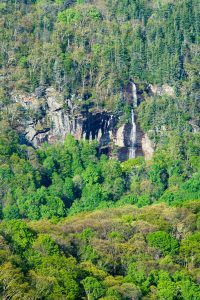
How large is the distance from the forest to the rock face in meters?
1.11

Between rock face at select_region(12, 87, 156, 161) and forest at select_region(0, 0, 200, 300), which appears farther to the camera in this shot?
rock face at select_region(12, 87, 156, 161)

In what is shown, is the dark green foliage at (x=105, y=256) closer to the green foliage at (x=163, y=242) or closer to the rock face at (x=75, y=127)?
the green foliage at (x=163, y=242)

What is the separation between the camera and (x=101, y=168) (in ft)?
566

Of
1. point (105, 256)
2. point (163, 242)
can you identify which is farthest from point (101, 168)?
point (105, 256)

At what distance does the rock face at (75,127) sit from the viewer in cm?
17762

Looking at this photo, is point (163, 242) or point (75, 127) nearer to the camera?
point (163, 242)

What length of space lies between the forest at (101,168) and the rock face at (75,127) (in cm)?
111

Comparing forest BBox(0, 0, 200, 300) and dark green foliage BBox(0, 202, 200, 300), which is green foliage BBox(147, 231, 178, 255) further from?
forest BBox(0, 0, 200, 300)

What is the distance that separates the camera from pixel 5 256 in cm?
11594

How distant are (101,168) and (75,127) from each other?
7.81 m

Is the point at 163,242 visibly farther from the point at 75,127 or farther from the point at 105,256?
the point at 75,127

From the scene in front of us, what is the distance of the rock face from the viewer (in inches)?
6993

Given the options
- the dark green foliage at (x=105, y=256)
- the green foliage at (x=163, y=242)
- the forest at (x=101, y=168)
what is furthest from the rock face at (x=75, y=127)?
the green foliage at (x=163, y=242)

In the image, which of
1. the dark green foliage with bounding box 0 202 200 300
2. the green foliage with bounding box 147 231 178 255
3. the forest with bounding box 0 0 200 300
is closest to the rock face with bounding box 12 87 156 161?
the forest with bounding box 0 0 200 300
